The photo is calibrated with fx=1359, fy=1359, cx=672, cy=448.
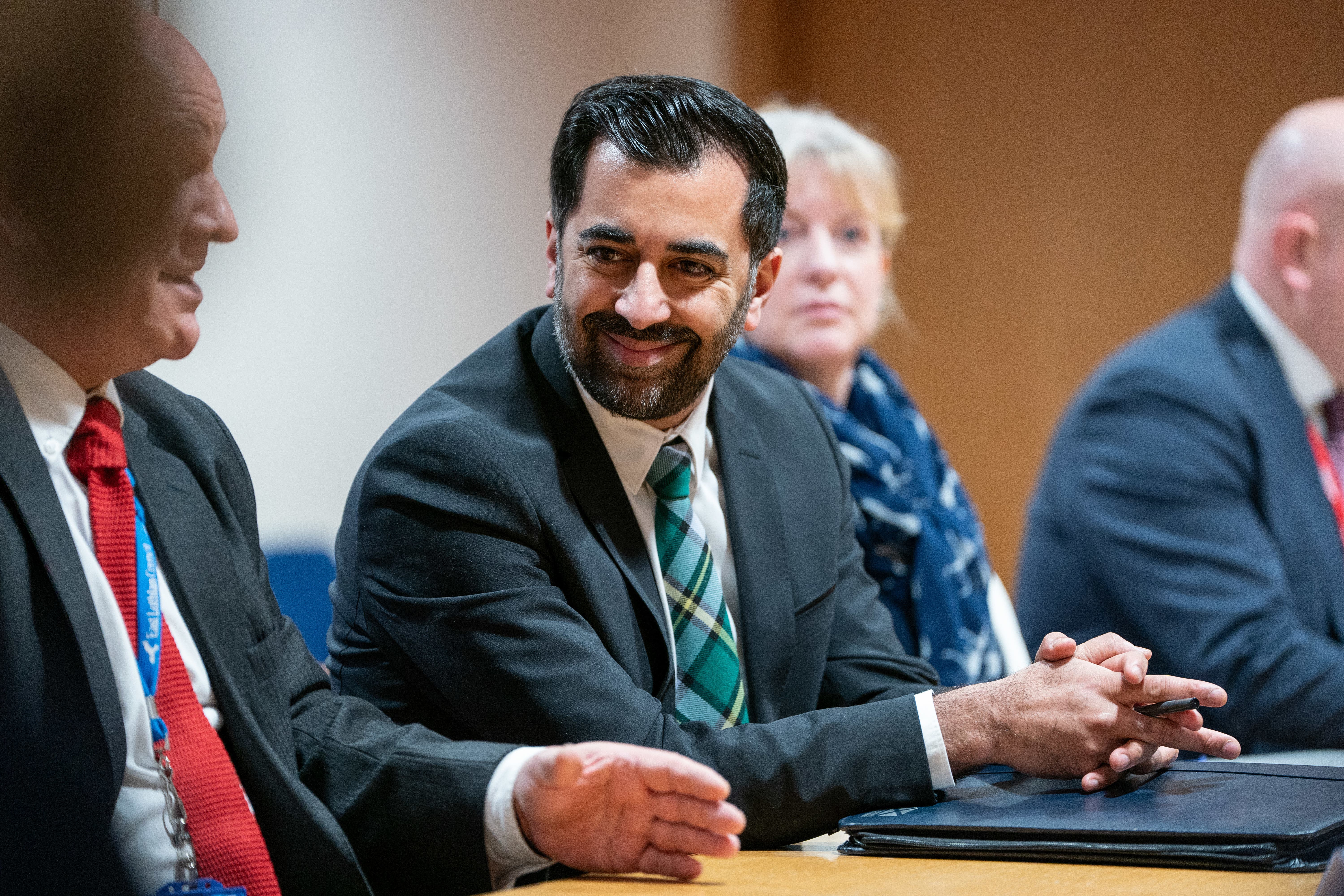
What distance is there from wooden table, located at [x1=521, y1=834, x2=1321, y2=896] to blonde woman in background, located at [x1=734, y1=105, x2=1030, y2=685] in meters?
1.41

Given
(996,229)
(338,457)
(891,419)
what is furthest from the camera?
(996,229)

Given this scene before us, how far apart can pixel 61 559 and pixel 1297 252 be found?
2.54 meters

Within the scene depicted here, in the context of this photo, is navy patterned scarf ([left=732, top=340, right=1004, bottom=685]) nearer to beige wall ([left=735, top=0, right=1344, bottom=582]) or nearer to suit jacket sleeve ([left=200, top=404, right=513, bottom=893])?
suit jacket sleeve ([left=200, top=404, right=513, bottom=893])

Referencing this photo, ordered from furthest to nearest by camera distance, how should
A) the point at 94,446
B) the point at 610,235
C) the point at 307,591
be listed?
the point at 307,591 → the point at 610,235 → the point at 94,446

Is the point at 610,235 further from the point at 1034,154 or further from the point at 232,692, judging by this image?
the point at 1034,154

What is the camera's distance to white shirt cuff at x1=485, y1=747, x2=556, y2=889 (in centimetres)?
123

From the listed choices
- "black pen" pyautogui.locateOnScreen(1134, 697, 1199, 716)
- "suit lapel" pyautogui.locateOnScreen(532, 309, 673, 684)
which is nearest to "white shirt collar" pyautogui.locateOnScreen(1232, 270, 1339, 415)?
"black pen" pyautogui.locateOnScreen(1134, 697, 1199, 716)

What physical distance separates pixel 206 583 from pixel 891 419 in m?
1.85

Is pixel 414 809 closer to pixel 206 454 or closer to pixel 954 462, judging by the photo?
pixel 206 454

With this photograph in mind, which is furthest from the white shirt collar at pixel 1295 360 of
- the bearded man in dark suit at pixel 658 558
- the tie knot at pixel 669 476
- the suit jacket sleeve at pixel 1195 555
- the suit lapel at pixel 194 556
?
the suit lapel at pixel 194 556

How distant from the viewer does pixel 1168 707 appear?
1.42m

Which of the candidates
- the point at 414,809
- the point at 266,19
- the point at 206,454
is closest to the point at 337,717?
the point at 414,809

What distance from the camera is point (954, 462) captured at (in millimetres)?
4898

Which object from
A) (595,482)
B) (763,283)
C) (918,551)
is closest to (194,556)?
(595,482)
